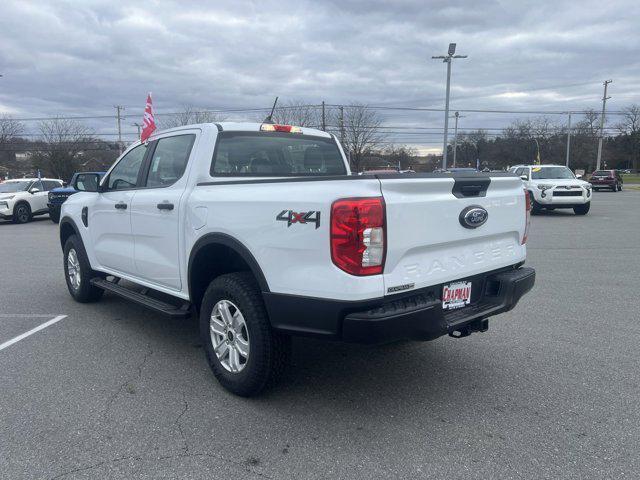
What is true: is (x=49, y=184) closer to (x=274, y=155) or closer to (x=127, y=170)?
(x=127, y=170)

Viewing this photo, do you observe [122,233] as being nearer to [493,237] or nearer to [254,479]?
[254,479]

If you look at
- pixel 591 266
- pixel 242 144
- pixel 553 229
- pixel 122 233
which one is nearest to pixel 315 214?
pixel 242 144

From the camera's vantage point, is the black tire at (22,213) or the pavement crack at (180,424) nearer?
the pavement crack at (180,424)

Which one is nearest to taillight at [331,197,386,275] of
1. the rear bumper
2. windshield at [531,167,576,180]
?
the rear bumper

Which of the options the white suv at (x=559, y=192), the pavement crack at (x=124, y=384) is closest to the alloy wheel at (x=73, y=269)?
the pavement crack at (x=124, y=384)

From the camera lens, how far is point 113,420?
341 centimetres

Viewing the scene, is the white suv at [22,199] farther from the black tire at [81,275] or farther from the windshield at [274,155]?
the windshield at [274,155]

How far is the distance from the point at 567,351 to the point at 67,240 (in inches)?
224

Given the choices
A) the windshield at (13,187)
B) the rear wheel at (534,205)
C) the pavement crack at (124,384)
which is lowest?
the pavement crack at (124,384)

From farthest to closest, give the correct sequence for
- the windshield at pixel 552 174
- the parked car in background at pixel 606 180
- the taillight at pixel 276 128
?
the parked car in background at pixel 606 180 < the windshield at pixel 552 174 < the taillight at pixel 276 128

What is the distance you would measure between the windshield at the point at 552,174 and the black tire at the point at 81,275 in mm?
16056

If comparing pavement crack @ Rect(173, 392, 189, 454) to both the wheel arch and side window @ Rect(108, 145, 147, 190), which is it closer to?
the wheel arch

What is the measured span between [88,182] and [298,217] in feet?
12.0

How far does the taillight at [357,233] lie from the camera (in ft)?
9.50
